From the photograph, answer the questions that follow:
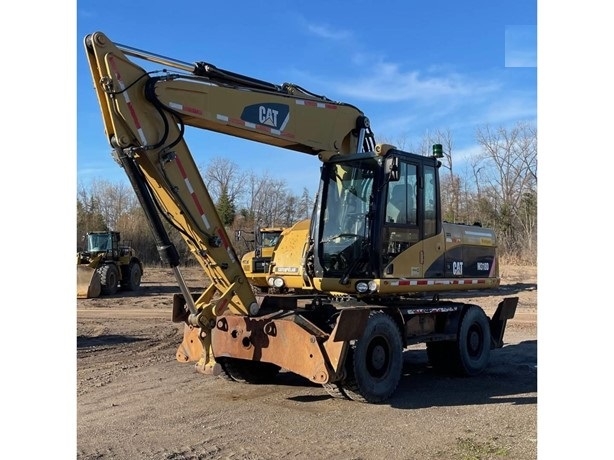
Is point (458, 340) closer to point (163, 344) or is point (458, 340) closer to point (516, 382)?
point (516, 382)

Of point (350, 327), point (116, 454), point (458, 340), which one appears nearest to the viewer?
point (116, 454)

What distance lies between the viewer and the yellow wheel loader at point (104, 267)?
19.8 m

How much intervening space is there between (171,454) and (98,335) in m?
7.63

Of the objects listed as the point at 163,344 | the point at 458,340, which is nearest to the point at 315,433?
the point at 458,340

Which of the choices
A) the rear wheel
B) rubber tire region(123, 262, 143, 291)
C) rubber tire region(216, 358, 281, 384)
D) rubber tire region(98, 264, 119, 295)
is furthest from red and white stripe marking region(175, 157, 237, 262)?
rubber tire region(123, 262, 143, 291)

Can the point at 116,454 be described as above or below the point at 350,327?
below

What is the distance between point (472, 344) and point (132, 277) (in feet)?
52.1

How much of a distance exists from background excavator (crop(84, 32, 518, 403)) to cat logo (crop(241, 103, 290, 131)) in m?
0.02

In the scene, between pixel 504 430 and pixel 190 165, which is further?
pixel 190 165

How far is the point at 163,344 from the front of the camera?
10.4 meters

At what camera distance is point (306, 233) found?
24.1 ft

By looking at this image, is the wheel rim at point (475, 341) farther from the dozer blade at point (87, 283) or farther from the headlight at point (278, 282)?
the dozer blade at point (87, 283)

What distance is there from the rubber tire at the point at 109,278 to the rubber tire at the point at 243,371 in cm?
1406

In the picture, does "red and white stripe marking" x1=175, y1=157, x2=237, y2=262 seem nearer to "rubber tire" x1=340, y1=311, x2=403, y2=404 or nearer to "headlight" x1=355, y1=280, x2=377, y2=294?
"headlight" x1=355, y1=280, x2=377, y2=294
